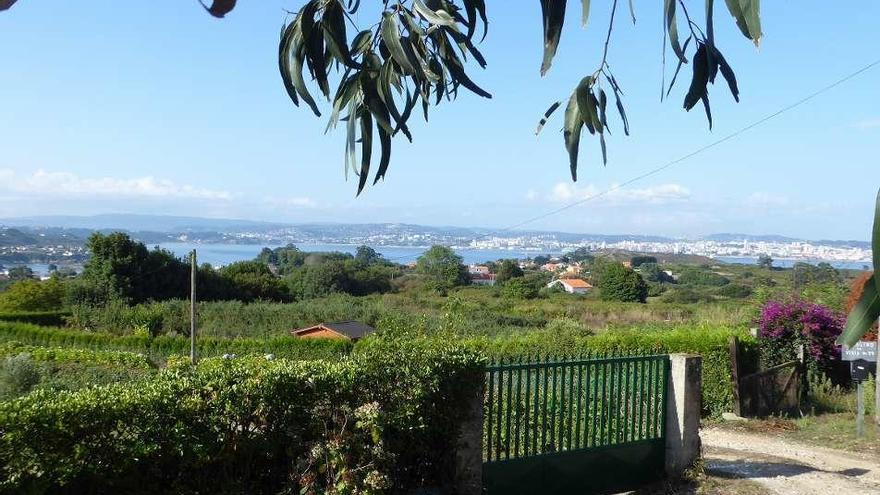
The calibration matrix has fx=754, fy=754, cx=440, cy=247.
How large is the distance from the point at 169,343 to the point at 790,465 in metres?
22.2

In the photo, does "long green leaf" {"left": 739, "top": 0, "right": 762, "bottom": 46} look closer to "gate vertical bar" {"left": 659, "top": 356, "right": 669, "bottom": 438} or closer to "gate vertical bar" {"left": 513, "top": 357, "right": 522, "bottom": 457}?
"gate vertical bar" {"left": 513, "top": 357, "right": 522, "bottom": 457}

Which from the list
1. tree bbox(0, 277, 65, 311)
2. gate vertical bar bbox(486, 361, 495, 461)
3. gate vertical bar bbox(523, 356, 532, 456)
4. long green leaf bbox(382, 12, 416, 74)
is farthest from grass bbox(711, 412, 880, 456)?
tree bbox(0, 277, 65, 311)

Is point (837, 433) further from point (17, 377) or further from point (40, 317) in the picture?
point (40, 317)

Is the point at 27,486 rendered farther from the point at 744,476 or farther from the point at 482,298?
the point at 482,298

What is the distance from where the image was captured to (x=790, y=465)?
9.19m

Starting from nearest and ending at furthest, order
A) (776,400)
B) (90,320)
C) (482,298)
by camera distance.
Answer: (776,400)
(90,320)
(482,298)

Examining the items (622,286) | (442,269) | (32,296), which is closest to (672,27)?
(32,296)

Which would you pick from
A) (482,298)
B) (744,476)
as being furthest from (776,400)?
(482,298)

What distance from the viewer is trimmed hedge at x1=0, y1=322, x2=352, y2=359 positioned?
76.8 ft

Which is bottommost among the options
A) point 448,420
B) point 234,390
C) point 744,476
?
point 744,476

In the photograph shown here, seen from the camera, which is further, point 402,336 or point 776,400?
point 776,400

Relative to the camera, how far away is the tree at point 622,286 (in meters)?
49.0

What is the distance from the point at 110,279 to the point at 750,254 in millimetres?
82083

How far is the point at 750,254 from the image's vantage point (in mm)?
98188
